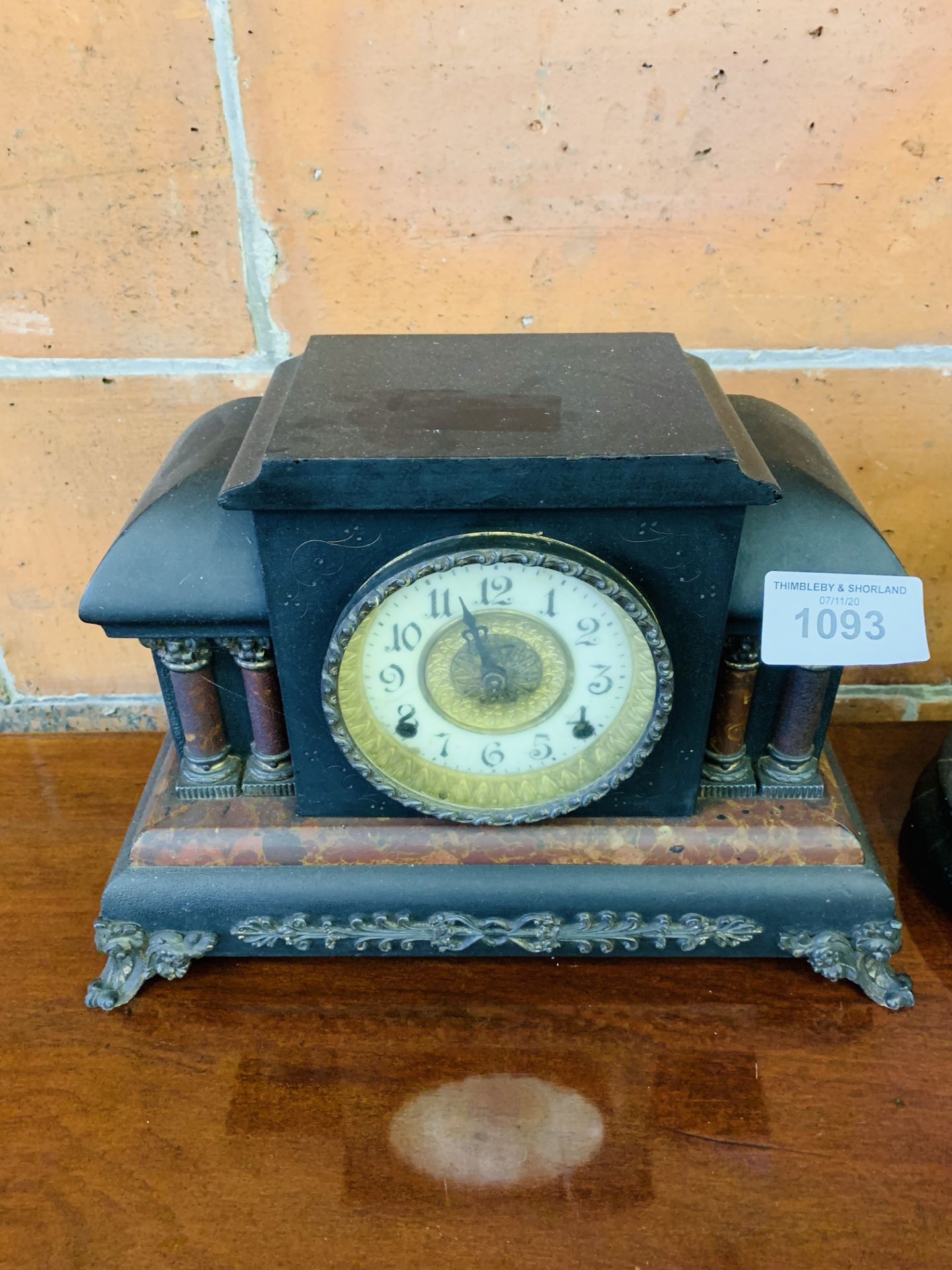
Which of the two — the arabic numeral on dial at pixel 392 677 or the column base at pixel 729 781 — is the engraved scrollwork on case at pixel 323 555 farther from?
the column base at pixel 729 781

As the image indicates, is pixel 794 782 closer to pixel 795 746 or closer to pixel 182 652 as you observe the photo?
pixel 795 746

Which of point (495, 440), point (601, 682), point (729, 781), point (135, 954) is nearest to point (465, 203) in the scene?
point (495, 440)

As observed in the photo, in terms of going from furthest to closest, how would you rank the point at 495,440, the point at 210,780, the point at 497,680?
the point at 210,780, the point at 497,680, the point at 495,440

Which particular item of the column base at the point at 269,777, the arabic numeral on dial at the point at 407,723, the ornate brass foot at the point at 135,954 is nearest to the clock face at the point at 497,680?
the arabic numeral on dial at the point at 407,723

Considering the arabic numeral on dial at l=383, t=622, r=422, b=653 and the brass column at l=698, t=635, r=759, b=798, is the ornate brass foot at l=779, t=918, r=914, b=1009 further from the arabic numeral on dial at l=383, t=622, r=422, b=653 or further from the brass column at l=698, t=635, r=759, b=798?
the arabic numeral on dial at l=383, t=622, r=422, b=653

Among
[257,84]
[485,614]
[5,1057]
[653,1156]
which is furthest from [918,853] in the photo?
[257,84]

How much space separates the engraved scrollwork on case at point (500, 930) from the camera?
3.07 feet

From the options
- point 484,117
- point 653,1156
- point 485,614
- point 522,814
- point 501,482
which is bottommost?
point 653,1156

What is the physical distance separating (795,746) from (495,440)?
16.2 inches

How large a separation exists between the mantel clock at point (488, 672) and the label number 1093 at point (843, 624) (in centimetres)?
4

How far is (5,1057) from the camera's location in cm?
90

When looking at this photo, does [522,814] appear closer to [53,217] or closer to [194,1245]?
[194,1245]

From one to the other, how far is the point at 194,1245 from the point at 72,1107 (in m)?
0.17

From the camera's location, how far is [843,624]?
2.71 ft
